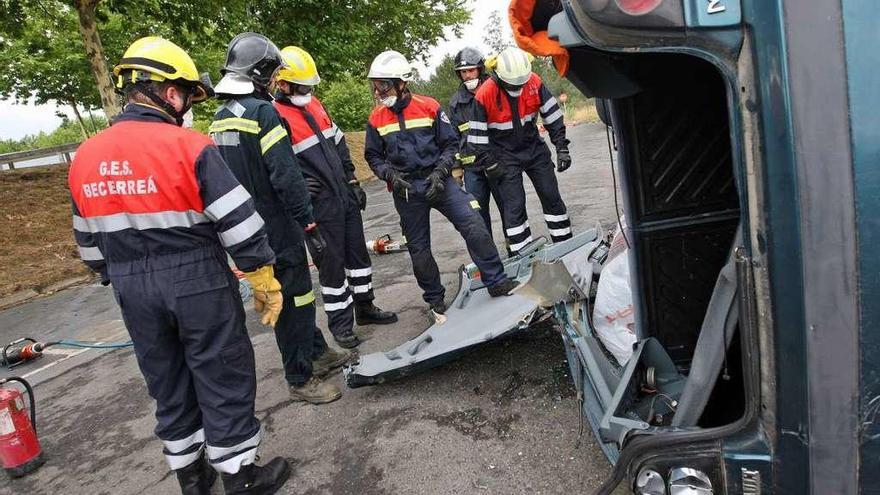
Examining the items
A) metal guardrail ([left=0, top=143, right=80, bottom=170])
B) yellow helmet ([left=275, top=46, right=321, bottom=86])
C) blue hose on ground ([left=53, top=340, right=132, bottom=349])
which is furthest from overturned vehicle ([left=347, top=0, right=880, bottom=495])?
metal guardrail ([left=0, top=143, right=80, bottom=170])

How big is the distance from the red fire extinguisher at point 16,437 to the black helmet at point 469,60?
3.82 m

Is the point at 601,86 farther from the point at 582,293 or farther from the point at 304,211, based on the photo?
the point at 304,211

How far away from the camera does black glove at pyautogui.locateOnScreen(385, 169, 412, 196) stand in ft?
12.6

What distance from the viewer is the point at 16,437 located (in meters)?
2.93

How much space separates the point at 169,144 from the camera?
2117 mm

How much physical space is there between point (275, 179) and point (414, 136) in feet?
4.10

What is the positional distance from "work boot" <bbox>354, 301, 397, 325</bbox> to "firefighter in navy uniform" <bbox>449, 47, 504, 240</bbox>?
1.17 meters

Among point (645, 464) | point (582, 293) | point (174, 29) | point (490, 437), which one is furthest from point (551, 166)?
point (174, 29)

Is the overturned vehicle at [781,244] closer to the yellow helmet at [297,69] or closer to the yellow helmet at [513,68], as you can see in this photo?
the yellow helmet at [297,69]

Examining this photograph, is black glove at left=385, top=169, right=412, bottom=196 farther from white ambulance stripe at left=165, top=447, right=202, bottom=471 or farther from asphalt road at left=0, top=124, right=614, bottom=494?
white ambulance stripe at left=165, top=447, right=202, bottom=471

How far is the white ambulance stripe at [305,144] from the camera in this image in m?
3.60

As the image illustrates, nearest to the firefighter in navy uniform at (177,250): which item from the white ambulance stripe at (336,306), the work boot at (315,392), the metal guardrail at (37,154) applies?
the work boot at (315,392)

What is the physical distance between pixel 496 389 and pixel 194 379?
1509 mm

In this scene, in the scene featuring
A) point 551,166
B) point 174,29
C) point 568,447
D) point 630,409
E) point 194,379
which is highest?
point 174,29
